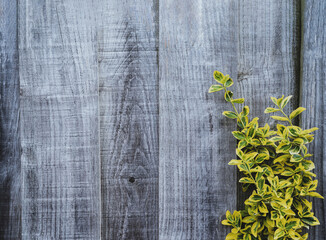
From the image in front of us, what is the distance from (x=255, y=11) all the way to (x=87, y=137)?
32.2 inches

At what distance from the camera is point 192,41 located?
102cm

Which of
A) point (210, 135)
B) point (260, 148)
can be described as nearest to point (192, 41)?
point (210, 135)

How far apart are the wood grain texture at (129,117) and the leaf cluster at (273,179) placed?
0.91 feet

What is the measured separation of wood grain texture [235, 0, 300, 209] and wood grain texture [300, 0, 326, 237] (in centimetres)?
4

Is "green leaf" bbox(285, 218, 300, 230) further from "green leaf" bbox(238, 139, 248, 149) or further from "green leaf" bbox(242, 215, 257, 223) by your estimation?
"green leaf" bbox(238, 139, 248, 149)

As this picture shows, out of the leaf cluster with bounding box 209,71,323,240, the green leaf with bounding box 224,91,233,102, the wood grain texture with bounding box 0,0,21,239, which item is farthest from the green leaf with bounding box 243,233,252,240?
the wood grain texture with bounding box 0,0,21,239

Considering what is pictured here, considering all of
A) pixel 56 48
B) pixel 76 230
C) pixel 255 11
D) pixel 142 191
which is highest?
pixel 255 11

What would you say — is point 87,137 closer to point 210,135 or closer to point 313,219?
point 210,135

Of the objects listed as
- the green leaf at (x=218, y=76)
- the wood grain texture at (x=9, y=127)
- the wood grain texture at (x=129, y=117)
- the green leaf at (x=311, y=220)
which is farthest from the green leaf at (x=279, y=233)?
the wood grain texture at (x=9, y=127)

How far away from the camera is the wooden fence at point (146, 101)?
103 cm

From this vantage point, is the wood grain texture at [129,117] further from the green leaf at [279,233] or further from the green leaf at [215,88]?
the green leaf at [279,233]

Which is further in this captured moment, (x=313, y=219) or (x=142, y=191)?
(x=142, y=191)

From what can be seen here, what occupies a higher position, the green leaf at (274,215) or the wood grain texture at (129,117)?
the wood grain texture at (129,117)

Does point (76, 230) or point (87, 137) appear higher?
point (87, 137)
